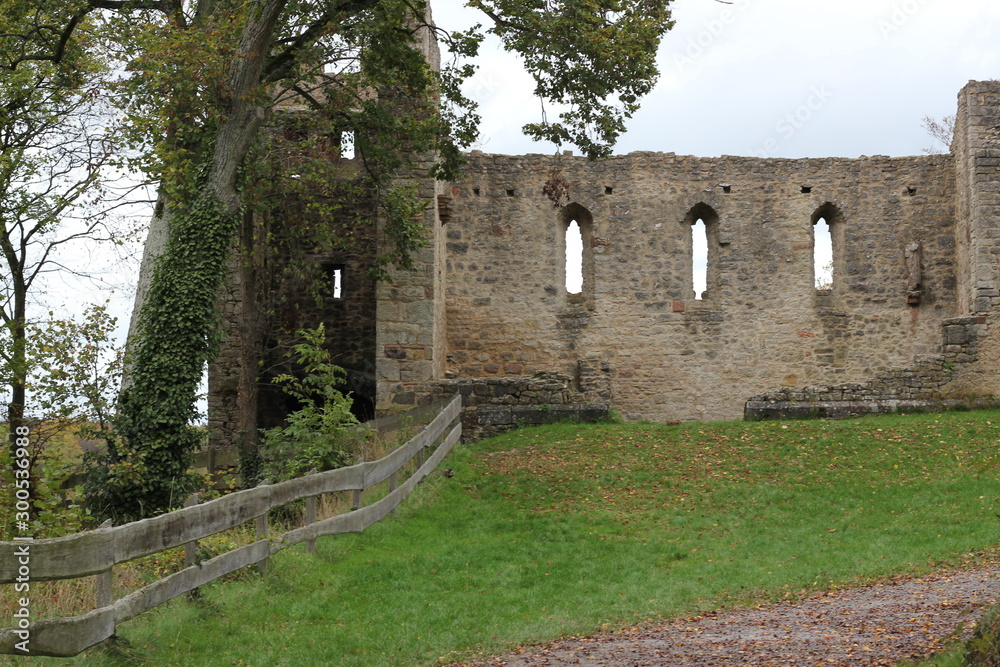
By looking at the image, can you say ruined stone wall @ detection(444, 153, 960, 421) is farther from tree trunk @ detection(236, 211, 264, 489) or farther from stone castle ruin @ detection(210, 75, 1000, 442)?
tree trunk @ detection(236, 211, 264, 489)

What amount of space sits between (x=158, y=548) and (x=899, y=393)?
48.3 ft

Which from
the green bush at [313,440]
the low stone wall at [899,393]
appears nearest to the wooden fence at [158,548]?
the green bush at [313,440]

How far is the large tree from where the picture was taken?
13.0 m

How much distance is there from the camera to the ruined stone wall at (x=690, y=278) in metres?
20.9

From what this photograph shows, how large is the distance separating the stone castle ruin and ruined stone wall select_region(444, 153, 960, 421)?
0.10 feet

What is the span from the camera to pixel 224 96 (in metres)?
13.5

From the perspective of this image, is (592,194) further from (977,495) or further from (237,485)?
(977,495)

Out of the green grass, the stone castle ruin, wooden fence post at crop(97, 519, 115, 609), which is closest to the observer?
wooden fence post at crop(97, 519, 115, 609)

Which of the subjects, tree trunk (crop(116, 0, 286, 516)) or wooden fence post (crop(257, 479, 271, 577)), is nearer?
wooden fence post (crop(257, 479, 271, 577))

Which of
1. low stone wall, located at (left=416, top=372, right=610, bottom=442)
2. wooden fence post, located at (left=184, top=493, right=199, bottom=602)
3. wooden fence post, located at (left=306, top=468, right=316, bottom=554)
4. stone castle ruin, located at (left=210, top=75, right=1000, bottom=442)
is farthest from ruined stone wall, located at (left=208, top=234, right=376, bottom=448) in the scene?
wooden fence post, located at (left=184, top=493, right=199, bottom=602)

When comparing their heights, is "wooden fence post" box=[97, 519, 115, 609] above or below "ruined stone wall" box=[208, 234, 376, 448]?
below

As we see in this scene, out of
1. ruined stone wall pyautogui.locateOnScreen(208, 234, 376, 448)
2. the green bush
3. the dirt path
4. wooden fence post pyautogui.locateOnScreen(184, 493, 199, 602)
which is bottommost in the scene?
the dirt path

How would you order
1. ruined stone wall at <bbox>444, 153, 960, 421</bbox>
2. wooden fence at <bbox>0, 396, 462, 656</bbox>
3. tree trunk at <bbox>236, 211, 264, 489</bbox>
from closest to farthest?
1. wooden fence at <bbox>0, 396, 462, 656</bbox>
2. tree trunk at <bbox>236, 211, 264, 489</bbox>
3. ruined stone wall at <bbox>444, 153, 960, 421</bbox>

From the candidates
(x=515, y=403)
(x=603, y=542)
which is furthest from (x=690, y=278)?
(x=603, y=542)
